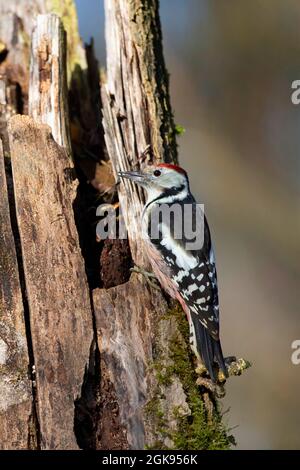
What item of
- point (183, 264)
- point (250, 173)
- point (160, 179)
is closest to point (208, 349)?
point (183, 264)

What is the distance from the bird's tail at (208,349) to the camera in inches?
159

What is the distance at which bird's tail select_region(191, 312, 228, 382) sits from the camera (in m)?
4.04

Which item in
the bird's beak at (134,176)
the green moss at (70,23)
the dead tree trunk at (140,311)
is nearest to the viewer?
the dead tree trunk at (140,311)

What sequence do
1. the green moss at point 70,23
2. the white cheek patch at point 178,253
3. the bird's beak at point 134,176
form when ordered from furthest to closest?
1. the green moss at point 70,23
2. the bird's beak at point 134,176
3. the white cheek patch at point 178,253

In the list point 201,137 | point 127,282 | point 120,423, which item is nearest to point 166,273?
point 127,282

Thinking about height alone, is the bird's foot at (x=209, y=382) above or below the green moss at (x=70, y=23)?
below

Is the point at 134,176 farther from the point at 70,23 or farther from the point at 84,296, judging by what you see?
the point at 70,23

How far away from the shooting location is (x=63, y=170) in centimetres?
443

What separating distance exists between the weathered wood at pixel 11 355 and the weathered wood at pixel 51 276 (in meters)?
0.06

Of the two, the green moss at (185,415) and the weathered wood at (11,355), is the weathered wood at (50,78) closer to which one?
the weathered wood at (11,355)

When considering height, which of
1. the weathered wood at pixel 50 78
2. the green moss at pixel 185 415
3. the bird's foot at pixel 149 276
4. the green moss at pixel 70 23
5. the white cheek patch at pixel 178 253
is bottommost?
the green moss at pixel 185 415

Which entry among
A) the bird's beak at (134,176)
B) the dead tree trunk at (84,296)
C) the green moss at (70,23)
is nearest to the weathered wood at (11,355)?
the dead tree trunk at (84,296)

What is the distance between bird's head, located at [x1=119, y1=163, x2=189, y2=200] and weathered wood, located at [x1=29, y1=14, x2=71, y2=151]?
1.62 ft

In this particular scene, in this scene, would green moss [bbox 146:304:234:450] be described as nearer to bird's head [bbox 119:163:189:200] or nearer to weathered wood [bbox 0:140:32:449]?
weathered wood [bbox 0:140:32:449]
